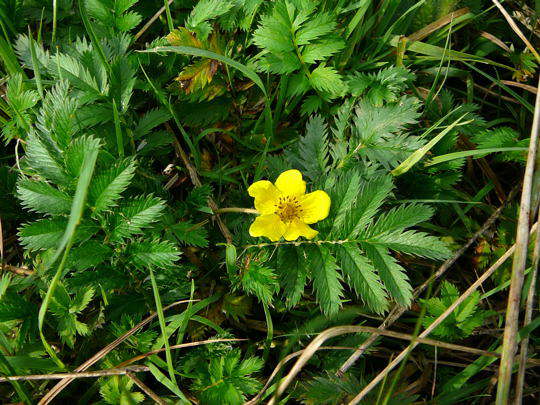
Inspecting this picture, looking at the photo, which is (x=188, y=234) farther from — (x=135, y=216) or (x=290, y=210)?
(x=290, y=210)

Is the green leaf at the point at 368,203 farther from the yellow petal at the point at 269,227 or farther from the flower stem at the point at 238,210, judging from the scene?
the flower stem at the point at 238,210

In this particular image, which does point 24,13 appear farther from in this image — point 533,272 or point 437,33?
point 533,272

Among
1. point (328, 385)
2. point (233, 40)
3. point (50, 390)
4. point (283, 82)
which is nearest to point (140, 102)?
point (233, 40)

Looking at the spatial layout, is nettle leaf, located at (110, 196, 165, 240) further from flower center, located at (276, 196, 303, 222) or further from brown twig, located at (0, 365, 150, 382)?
brown twig, located at (0, 365, 150, 382)

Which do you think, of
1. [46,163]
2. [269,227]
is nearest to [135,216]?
[46,163]

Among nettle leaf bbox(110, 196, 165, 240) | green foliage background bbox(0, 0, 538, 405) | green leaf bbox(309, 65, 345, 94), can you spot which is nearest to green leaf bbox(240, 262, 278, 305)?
green foliage background bbox(0, 0, 538, 405)

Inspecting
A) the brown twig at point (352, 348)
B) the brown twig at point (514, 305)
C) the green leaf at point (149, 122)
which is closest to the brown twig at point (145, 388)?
the brown twig at point (352, 348)
